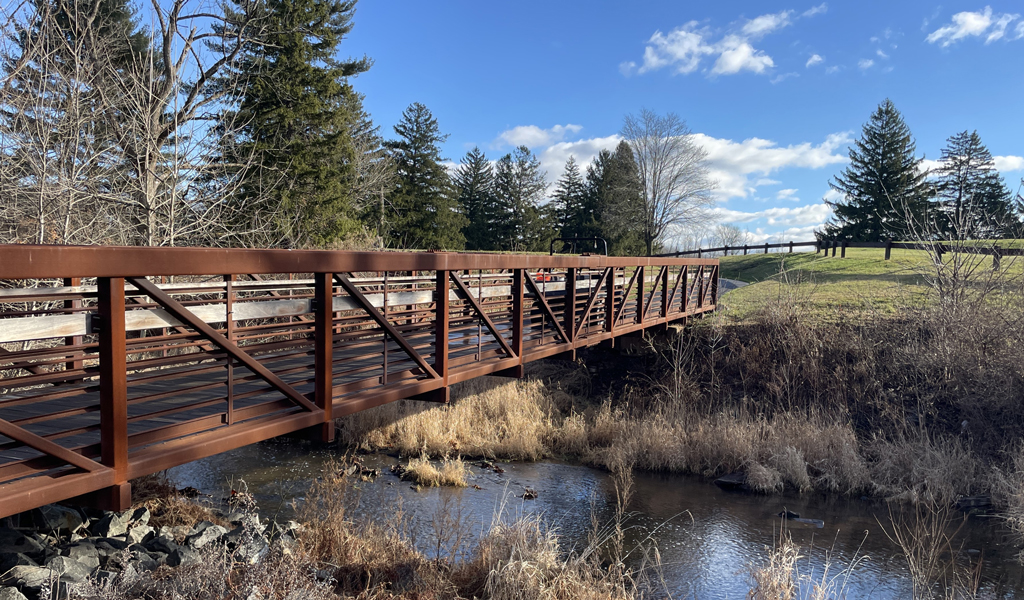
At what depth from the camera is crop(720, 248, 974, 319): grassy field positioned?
16.7 meters

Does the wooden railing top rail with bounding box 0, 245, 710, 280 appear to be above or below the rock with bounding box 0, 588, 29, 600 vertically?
above

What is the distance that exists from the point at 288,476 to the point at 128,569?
711 cm

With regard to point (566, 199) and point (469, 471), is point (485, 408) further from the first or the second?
point (566, 199)

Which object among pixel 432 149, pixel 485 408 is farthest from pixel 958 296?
pixel 432 149

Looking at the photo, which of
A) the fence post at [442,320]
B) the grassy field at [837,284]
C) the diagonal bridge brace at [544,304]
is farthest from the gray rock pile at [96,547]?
the grassy field at [837,284]

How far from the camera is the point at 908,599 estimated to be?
292 inches

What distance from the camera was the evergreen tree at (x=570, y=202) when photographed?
5288cm

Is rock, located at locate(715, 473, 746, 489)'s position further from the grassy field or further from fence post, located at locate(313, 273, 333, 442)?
fence post, located at locate(313, 273, 333, 442)

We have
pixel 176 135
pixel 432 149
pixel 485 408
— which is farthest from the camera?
pixel 432 149

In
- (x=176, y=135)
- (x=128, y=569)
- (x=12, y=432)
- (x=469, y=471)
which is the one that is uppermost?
(x=176, y=135)

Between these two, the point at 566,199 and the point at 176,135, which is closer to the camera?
the point at 176,135

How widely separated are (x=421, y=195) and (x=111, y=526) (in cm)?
3693

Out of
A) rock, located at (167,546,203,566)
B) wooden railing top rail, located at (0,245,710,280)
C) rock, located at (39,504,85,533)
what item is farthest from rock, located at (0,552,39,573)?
wooden railing top rail, located at (0,245,710,280)

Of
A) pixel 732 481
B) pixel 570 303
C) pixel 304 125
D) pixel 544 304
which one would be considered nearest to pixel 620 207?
pixel 304 125
